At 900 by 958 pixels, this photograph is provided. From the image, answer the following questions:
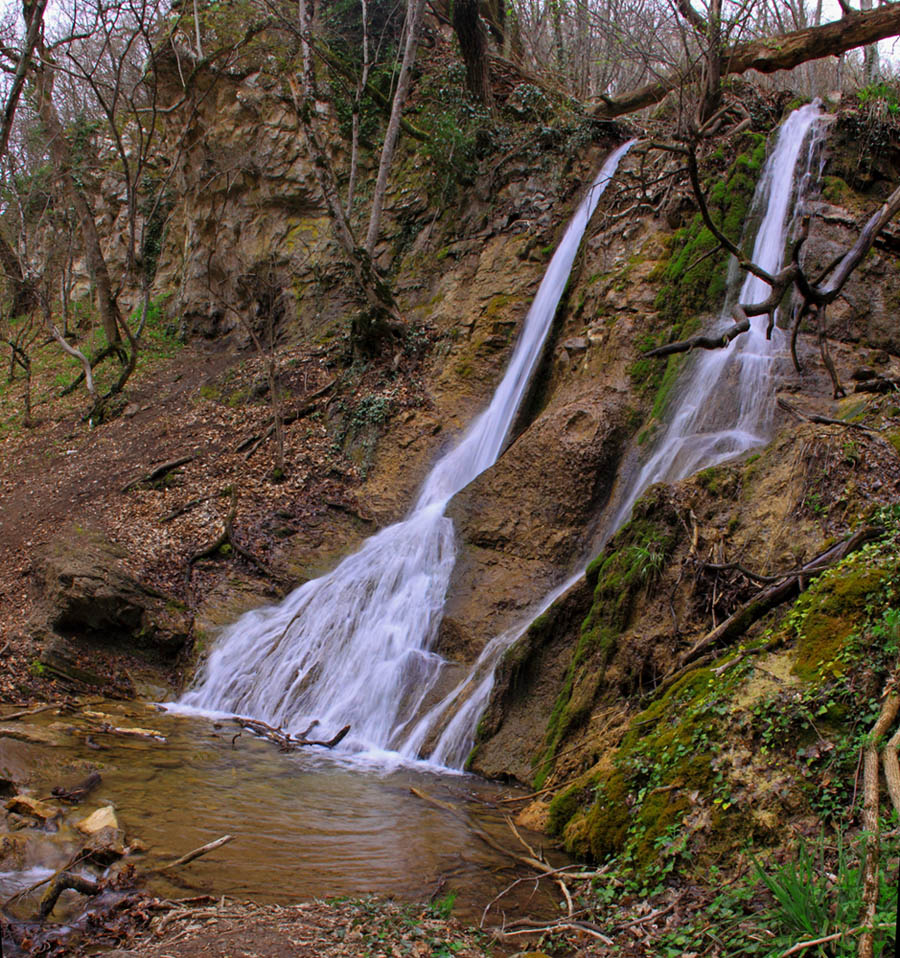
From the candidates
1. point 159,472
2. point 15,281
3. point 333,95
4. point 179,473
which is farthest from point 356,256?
point 15,281

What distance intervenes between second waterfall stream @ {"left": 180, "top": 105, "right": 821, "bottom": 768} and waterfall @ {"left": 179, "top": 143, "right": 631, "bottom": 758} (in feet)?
0.05

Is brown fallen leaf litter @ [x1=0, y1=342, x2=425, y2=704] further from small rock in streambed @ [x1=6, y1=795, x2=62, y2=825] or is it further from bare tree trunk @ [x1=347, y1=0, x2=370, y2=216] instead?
bare tree trunk @ [x1=347, y1=0, x2=370, y2=216]

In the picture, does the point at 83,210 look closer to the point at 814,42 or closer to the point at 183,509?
the point at 183,509

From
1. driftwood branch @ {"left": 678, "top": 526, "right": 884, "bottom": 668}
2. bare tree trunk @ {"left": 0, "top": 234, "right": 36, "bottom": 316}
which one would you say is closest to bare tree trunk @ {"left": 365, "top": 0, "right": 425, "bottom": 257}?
driftwood branch @ {"left": 678, "top": 526, "right": 884, "bottom": 668}

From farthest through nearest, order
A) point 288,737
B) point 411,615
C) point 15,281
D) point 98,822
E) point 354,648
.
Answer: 1. point 15,281
2. point 411,615
3. point 354,648
4. point 288,737
5. point 98,822

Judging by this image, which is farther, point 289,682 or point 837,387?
point 289,682

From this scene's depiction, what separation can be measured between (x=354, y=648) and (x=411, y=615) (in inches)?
29.5

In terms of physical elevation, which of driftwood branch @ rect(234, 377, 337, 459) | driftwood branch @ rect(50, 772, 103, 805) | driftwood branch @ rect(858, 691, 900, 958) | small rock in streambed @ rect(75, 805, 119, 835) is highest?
A: driftwood branch @ rect(234, 377, 337, 459)

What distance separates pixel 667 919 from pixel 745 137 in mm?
10934

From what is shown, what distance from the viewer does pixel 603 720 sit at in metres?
5.71

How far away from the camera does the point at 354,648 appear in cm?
860

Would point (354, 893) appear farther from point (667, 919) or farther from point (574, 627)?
point (574, 627)

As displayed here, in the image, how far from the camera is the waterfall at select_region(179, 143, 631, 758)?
7.86m

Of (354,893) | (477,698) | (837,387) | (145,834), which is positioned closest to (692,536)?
(837,387)
